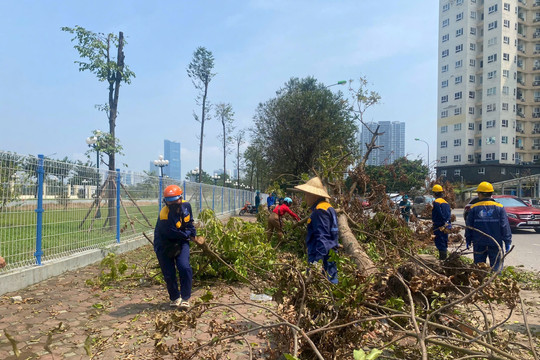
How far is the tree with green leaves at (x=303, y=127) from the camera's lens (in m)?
26.8

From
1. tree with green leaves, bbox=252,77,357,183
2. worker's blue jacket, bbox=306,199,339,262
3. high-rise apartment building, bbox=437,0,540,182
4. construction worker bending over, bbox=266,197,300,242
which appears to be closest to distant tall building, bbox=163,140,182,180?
high-rise apartment building, bbox=437,0,540,182

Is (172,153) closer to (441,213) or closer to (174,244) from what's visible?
(441,213)

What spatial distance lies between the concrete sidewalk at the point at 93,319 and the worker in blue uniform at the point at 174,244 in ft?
0.90

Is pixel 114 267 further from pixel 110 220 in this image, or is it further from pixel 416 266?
pixel 416 266

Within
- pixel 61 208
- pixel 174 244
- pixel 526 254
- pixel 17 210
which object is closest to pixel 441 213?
pixel 526 254

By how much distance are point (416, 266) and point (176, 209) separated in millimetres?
2996

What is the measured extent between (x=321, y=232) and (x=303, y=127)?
22879mm

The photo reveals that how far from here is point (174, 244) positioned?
5.07 meters

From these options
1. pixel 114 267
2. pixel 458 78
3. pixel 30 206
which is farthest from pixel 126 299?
pixel 458 78

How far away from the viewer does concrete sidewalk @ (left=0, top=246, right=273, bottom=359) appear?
3.66 meters

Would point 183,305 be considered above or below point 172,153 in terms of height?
below

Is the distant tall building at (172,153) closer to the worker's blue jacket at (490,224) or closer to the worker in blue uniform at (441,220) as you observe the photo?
the worker in blue uniform at (441,220)

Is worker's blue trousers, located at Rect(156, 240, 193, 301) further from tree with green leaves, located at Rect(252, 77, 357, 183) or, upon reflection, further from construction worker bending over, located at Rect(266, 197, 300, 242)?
tree with green leaves, located at Rect(252, 77, 357, 183)

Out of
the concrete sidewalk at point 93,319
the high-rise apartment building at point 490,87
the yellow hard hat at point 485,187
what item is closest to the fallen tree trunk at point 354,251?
the concrete sidewalk at point 93,319
